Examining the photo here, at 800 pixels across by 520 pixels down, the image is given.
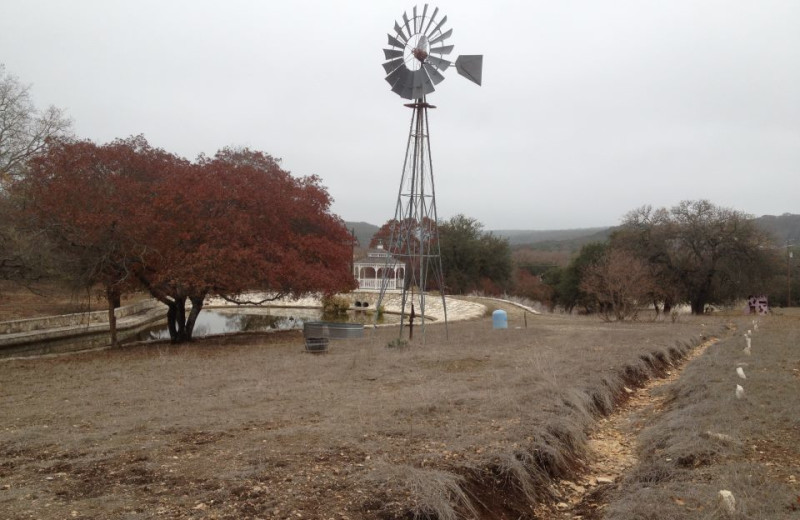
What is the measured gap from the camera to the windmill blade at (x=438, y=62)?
14.8m

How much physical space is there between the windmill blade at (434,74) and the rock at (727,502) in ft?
40.9

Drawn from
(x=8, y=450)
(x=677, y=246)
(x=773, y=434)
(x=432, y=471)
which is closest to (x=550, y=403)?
(x=773, y=434)

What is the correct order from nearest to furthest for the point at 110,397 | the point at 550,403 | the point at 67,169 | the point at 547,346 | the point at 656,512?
the point at 656,512 < the point at 550,403 < the point at 110,397 < the point at 547,346 < the point at 67,169

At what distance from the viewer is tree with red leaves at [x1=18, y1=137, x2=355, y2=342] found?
14.3 meters

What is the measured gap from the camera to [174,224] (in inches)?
582

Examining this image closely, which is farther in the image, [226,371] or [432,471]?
[226,371]

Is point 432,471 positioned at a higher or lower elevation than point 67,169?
lower

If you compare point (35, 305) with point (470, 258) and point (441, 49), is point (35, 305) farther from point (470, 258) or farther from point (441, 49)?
point (470, 258)

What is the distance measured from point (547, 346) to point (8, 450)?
11.2m

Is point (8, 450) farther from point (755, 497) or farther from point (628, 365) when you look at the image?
point (628, 365)

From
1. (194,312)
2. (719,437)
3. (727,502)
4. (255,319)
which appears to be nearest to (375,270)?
(255,319)

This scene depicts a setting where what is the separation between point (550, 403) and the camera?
7.28 m

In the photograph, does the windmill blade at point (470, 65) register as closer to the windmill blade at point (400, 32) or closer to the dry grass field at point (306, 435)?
the windmill blade at point (400, 32)

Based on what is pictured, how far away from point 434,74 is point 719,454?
11741 millimetres
